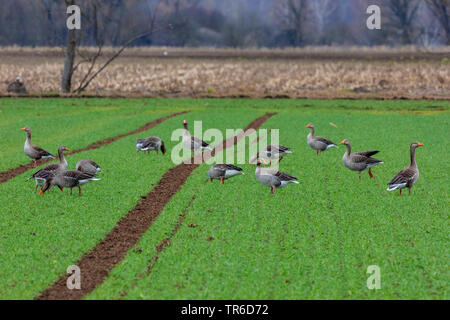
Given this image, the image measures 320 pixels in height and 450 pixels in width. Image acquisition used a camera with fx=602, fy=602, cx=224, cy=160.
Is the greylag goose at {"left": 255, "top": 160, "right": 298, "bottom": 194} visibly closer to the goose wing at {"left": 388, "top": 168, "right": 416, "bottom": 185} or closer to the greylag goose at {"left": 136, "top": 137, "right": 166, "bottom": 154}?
the goose wing at {"left": 388, "top": 168, "right": 416, "bottom": 185}

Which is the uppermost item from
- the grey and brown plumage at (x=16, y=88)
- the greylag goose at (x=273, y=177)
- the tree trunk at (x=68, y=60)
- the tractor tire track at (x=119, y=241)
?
the tree trunk at (x=68, y=60)

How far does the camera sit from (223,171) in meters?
20.3

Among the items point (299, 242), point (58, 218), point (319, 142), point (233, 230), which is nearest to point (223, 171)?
point (233, 230)

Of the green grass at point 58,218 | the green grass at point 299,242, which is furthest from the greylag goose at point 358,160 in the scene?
the green grass at point 58,218

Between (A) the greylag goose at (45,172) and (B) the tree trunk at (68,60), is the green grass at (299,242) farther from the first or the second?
(B) the tree trunk at (68,60)

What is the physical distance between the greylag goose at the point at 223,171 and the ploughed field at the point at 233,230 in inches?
15.0

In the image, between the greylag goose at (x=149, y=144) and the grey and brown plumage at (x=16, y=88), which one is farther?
the grey and brown plumage at (x=16, y=88)

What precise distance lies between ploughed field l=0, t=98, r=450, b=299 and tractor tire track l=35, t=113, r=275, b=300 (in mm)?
56

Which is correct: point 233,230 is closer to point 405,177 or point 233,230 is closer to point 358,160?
point 405,177

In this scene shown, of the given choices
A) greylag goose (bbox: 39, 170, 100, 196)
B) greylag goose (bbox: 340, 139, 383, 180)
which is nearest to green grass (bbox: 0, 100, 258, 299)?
greylag goose (bbox: 39, 170, 100, 196)

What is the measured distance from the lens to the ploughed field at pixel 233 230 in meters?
11.6

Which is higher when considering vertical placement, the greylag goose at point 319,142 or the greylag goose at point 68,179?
the greylag goose at point 319,142

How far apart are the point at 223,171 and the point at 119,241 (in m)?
6.43
